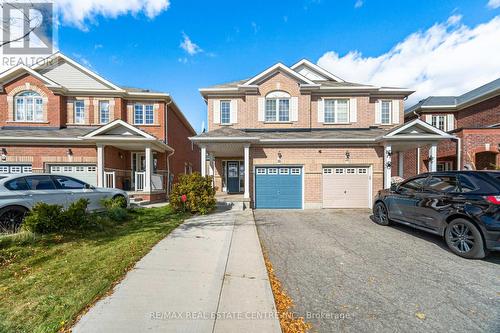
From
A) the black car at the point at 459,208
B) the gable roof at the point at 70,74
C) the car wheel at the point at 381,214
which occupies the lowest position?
Result: the car wheel at the point at 381,214

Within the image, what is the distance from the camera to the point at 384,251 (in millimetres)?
5043

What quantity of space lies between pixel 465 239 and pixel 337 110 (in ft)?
33.4

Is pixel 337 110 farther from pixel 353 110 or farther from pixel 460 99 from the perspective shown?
pixel 460 99

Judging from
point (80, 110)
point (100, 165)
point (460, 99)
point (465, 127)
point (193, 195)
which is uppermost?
point (460, 99)

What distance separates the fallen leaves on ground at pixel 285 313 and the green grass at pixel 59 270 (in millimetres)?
2448

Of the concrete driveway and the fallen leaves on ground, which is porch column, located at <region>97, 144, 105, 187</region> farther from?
the fallen leaves on ground

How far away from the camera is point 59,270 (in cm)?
378

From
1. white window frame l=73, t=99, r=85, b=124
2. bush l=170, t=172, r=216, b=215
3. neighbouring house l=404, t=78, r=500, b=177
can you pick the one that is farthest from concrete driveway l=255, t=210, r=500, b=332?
white window frame l=73, t=99, r=85, b=124

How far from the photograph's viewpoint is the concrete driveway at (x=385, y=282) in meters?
2.71

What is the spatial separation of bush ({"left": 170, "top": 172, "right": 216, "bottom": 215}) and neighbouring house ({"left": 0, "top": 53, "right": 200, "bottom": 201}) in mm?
3885

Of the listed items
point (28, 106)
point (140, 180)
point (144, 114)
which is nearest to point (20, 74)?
point (28, 106)

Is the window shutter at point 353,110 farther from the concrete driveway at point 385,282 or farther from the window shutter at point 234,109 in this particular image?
the concrete driveway at point 385,282

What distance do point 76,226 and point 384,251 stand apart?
7902mm

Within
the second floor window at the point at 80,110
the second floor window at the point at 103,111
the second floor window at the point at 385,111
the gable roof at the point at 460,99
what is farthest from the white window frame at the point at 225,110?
the gable roof at the point at 460,99
